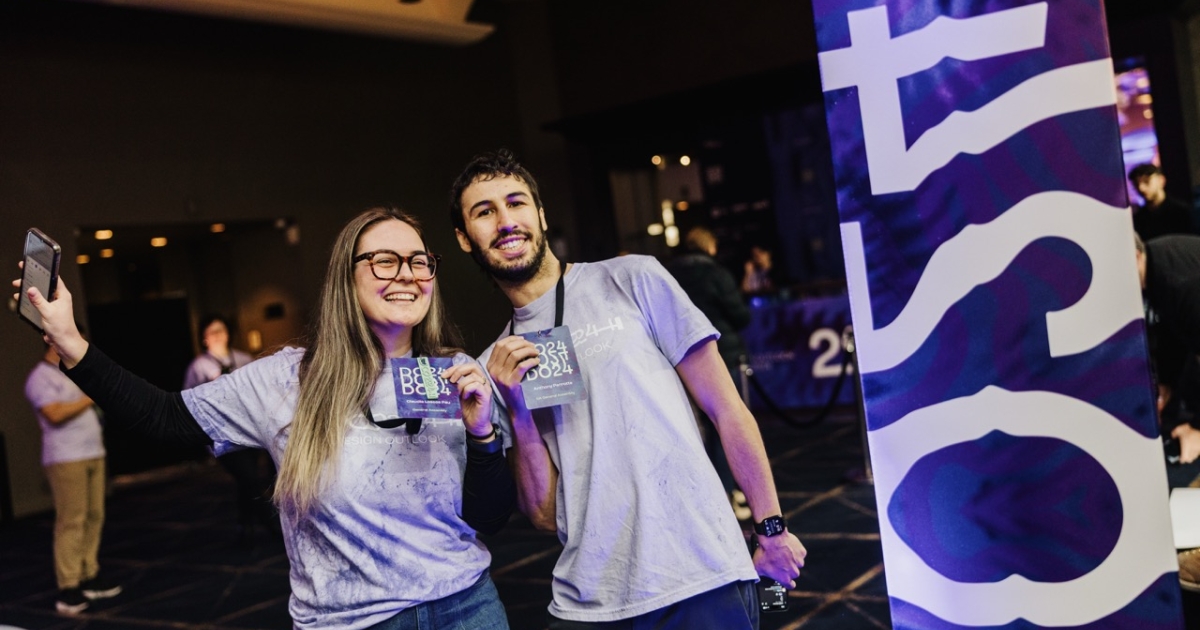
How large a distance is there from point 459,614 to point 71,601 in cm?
491

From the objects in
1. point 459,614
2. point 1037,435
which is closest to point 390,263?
point 459,614

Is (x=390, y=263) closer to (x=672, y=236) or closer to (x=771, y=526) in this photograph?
(x=771, y=526)

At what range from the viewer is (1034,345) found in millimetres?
1733

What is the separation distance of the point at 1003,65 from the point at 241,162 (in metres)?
11.3

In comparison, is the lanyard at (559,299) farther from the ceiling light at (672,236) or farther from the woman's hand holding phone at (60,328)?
the ceiling light at (672,236)

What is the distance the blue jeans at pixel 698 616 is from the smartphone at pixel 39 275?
46.7 inches

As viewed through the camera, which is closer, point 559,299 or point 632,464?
point 632,464

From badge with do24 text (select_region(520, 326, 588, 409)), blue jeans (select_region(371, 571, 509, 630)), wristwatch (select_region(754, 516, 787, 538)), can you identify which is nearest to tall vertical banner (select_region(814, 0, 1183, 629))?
wristwatch (select_region(754, 516, 787, 538))

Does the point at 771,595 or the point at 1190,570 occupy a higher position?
the point at 771,595

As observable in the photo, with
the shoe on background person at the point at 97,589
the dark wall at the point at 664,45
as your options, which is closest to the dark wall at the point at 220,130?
the dark wall at the point at 664,45

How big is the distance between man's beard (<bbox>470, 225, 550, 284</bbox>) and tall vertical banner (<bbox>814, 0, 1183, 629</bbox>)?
0.62 metres

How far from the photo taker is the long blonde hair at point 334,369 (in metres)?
1.87

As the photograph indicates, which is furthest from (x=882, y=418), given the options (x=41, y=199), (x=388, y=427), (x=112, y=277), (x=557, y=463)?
(x=112, y=277)

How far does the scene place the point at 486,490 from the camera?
1.93m
